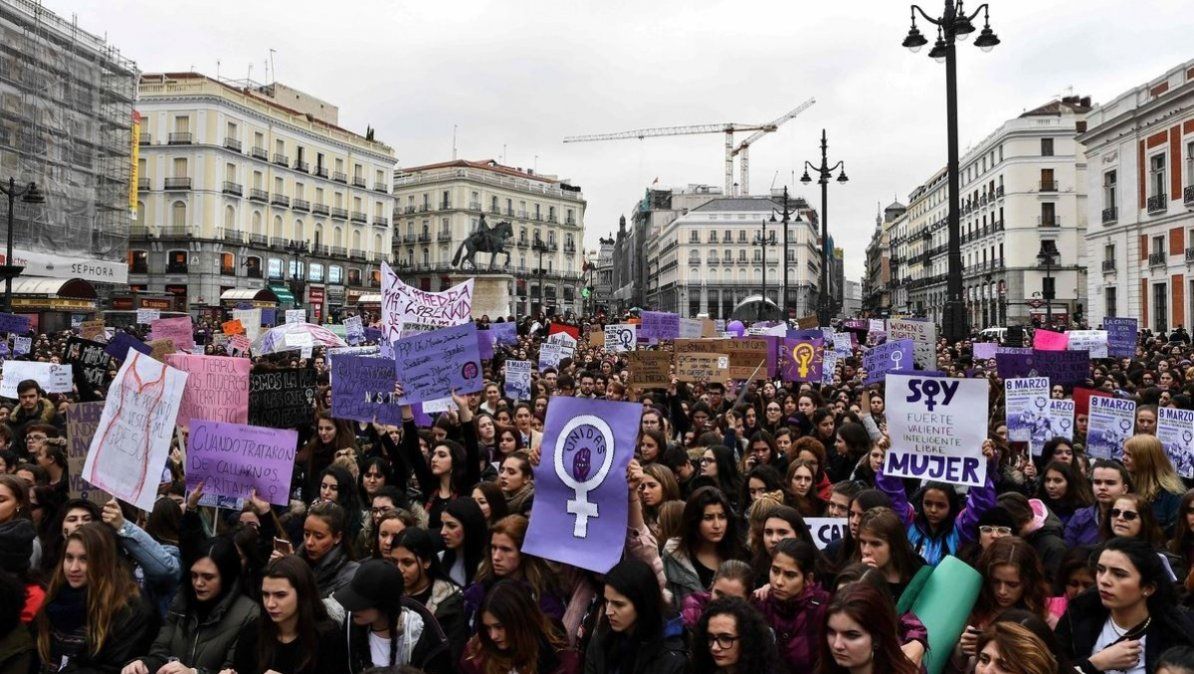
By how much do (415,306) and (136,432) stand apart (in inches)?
274

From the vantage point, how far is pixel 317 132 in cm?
6350

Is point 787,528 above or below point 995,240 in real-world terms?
below

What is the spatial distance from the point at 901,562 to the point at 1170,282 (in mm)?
40083

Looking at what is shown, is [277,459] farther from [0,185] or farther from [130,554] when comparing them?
[0,185]

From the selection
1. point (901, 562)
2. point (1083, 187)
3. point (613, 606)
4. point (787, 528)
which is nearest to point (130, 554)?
point (613, 606)

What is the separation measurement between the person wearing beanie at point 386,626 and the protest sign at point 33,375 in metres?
8.82

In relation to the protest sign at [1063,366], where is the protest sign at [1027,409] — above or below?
below

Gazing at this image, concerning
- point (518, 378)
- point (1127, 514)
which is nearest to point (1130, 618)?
point (1127, 514)

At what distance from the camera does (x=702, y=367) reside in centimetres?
1248

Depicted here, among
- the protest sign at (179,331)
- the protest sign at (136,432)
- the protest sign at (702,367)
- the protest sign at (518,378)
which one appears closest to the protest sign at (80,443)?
the protest sign at (136,432)

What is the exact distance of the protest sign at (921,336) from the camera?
48.0 ft

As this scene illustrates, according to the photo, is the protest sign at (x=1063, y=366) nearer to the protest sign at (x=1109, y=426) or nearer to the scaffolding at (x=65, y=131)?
the protest sign at (x=1109, y=426)

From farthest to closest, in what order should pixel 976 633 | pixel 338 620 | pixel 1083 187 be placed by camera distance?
pixel 1083 187
pixel 338 620
pixel 976 633

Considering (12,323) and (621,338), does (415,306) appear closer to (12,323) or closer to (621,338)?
(621,338)
